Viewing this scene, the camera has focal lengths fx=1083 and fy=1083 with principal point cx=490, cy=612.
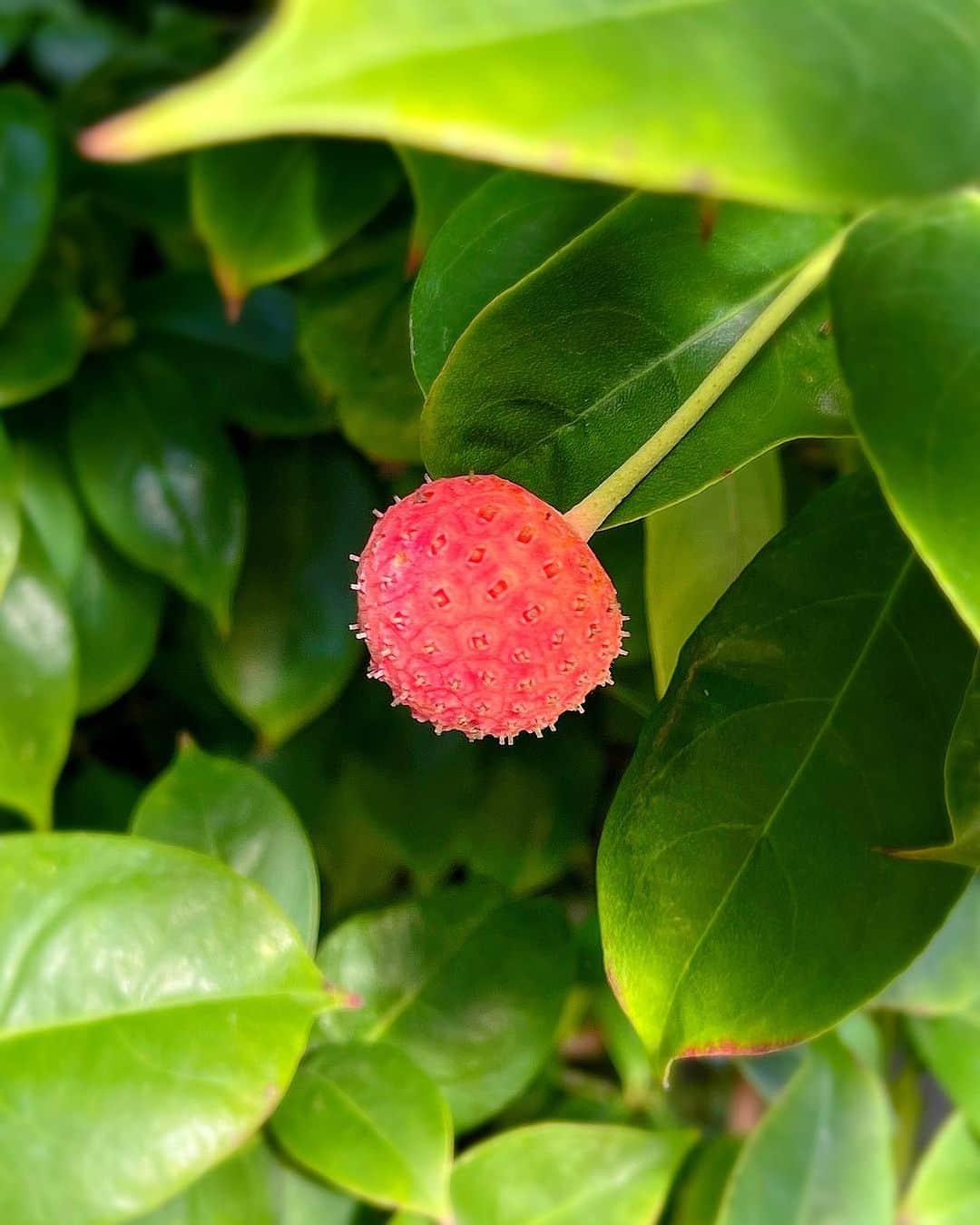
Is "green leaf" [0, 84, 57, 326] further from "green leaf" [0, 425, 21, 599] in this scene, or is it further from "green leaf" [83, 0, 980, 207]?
"green leaf" [83, 0, 980, 207]

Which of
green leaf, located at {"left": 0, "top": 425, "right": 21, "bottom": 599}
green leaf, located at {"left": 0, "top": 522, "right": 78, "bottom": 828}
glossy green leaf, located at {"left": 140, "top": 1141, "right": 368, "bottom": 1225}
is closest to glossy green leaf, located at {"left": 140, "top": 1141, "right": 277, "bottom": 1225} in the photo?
glossy green leaf, located at {"left": 140, "top": 1141, "right": 368, "bottom": 1225}

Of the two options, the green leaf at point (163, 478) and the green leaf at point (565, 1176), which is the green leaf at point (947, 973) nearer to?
the green leaf at point (565, 1176)

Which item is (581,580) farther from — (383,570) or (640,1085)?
(640,1085)

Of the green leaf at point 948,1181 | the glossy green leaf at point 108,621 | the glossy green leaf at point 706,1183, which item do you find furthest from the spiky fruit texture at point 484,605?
the green leaf at point 948,1181

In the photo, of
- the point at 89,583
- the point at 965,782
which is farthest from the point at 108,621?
the point at 965,782

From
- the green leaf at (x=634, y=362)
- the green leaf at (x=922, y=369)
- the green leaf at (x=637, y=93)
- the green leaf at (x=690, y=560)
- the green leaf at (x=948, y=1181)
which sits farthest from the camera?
the green leaf at (x=948, y=1181)

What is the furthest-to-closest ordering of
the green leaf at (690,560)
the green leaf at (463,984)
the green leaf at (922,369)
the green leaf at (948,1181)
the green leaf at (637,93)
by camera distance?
the green leaf at (948,1181), the green leaf at (463,984), the green leaf at (690,560), the green leaf at (922,369), the green leaf at (637,93)
